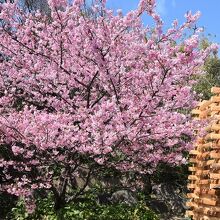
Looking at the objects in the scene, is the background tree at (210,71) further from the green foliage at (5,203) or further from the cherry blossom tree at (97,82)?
the cherry blossom tree at (97,82)

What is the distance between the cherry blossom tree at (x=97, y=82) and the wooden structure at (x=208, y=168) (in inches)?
15.9

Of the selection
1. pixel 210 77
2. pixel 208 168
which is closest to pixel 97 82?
pixel 208 168

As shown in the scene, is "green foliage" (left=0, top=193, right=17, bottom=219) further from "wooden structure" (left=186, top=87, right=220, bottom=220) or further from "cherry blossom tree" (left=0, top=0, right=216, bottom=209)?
"wooden structure" (left=186, top=87, right=220, bottom=220)

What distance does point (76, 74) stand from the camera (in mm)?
8156

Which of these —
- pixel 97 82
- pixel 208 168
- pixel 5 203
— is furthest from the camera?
pixel 5 203

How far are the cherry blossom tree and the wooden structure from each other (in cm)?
40

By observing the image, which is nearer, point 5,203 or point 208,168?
point 208,168

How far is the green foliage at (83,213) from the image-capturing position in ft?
28.9

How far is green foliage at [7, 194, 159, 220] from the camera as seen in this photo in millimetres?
8820

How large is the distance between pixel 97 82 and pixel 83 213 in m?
2.78

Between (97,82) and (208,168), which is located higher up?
(97,82)

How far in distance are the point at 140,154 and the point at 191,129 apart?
1261mm

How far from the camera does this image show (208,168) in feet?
26.5

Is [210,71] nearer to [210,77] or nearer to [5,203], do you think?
[210,77]
